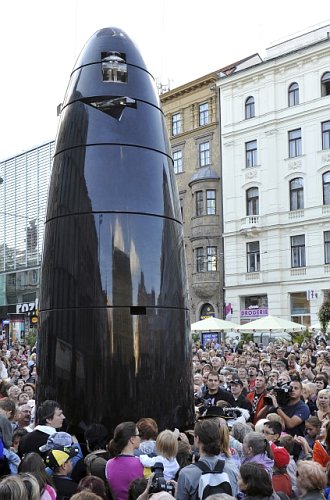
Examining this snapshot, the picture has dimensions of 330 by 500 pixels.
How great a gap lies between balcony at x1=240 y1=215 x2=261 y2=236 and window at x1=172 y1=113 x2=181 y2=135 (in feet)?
32.2

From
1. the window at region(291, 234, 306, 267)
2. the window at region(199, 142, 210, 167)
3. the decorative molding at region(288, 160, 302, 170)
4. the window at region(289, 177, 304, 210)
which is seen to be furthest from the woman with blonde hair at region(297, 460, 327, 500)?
the window at region(199, 142, 210, 167)

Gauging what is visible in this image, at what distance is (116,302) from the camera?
20.8ft

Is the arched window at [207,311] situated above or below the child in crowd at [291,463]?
above

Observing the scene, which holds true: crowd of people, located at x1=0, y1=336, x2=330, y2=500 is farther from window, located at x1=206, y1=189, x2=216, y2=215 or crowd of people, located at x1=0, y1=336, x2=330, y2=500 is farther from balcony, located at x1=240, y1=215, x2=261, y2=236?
window, located at x1=206, y1=189, x2=216, y2=215

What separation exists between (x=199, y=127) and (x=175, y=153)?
328cm

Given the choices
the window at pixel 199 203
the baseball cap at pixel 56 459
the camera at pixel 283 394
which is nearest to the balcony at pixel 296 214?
the window at pixel 199 203

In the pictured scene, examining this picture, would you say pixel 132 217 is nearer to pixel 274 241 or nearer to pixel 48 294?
pixel 48 294

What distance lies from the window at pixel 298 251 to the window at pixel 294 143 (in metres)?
5.32

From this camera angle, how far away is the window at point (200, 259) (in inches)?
1630

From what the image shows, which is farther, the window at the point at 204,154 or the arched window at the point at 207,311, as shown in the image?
the window at the point at 204,154

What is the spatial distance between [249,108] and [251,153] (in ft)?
10.1

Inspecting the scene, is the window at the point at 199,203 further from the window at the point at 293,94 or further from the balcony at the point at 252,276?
the window at the point at 293,94

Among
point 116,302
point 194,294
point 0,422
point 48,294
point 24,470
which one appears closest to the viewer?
point 24,470

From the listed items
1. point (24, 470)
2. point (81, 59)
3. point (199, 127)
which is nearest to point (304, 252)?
point (199, 127)
